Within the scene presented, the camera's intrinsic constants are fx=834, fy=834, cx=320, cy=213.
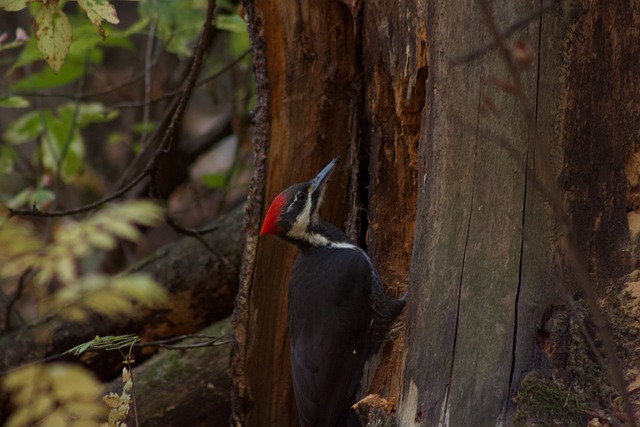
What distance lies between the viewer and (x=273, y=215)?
3.57 meters

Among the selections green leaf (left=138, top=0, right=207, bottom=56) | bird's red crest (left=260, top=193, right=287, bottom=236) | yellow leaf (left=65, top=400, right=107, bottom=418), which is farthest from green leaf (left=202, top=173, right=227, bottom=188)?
yellow leaf (left=65, top=400, right=107, bottom=418)

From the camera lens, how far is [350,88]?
3.70 meters

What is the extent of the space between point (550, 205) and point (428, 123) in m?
0.63

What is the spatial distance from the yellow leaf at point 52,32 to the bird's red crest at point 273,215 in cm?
104

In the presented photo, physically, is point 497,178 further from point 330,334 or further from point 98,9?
point 98,9

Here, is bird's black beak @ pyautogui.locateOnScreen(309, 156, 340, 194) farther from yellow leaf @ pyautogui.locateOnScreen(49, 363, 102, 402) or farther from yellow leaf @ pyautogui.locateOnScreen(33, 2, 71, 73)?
yellow leaf @ pyautogui.locateOnScreen(49, 363, 102, 402)

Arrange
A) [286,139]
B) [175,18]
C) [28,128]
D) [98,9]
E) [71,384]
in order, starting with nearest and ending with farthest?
[71,384]
[98,9]
[286,139]
[175,18]
[28,128]

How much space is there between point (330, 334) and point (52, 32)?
165 cm

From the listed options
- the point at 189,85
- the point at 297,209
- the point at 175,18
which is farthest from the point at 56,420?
the point at 175,18

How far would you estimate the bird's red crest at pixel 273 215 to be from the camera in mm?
3568

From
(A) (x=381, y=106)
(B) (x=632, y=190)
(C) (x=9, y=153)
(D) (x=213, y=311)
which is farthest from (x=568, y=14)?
(C) (x=9, y=153)

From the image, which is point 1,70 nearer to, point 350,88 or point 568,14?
point 350,88

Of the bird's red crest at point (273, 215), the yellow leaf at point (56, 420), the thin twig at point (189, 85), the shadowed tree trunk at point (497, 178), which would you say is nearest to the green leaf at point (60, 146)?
the thin twig at point (189, 85)

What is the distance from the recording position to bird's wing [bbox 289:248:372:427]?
3.52 metres
